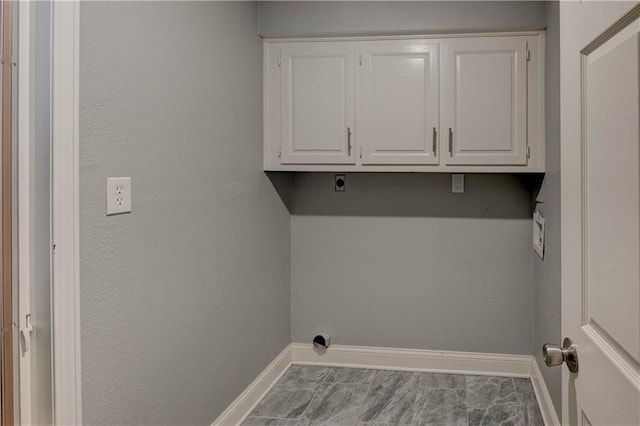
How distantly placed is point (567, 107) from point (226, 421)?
2.08 m

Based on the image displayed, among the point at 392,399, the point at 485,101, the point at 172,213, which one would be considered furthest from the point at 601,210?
the point at 392,399

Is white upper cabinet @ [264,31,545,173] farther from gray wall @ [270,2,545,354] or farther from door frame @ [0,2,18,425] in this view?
door frame @ [0,2,18,425]

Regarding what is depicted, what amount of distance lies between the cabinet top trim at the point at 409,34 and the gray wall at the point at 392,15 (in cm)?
2

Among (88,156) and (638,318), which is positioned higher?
(88,156)

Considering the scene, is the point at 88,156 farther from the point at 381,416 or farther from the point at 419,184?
the point at 419,184

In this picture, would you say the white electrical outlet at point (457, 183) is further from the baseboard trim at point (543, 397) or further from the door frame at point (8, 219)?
the door frame at point (8, 219)

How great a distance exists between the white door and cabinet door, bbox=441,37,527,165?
1793mm

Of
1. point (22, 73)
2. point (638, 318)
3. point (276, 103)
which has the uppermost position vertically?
point (276, 103)

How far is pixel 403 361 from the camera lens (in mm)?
3307

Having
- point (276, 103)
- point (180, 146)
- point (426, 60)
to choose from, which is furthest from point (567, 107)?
point (276, 103)

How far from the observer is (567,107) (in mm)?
1013

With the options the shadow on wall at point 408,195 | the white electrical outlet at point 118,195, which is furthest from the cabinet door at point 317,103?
the white electrical outlet at point 118,195

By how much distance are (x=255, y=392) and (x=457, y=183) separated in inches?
68.0

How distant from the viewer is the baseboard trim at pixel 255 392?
2.48 metres
